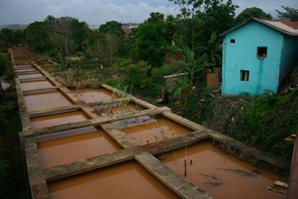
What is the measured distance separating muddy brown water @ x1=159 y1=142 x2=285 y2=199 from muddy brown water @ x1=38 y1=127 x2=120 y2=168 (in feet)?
4.67

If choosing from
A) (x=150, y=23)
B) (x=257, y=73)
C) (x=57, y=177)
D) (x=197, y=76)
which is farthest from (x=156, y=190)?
(x=150, y=23)

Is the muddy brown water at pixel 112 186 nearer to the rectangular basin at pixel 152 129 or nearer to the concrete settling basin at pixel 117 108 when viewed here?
the rectangular basin at pixel 152 129

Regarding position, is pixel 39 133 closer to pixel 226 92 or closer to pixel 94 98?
pixel 94 98

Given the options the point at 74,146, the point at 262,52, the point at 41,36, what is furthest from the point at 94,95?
the point at 41,36

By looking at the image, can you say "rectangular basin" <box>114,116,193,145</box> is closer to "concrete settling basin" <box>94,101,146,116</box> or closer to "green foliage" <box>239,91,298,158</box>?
"concrete settling basin" <box>94,101,146,116</box>

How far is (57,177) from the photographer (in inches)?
162

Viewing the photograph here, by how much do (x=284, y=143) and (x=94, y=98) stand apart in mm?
6826

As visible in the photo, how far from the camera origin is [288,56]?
1059 centimetres

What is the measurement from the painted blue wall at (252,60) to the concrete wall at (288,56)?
0.38m

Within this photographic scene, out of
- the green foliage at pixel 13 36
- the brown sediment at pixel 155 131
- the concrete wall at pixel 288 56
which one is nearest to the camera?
the brown sediment at pixel 155 131

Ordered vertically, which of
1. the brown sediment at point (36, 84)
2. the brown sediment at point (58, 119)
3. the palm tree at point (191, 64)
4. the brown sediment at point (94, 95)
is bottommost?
the brown sediment at point (58, 119)

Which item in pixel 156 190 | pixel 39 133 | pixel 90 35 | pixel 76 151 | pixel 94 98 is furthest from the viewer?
pixel 90 35

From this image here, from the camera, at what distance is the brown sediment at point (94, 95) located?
32.0ft

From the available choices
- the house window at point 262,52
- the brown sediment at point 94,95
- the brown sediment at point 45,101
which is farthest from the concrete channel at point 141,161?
the house window at point 262,52
